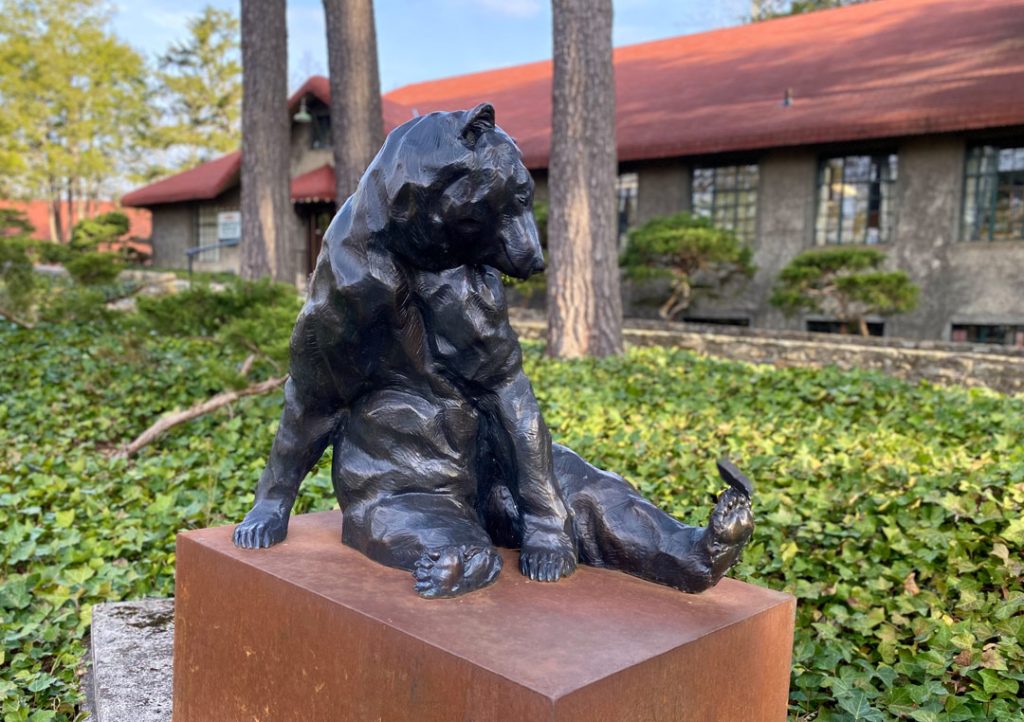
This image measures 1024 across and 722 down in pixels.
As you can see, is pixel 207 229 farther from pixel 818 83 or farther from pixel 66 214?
→ pixel 66 214

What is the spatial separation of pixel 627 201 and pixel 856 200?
4.52 meters

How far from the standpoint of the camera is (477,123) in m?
1.99

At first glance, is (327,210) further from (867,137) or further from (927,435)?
(927,435)

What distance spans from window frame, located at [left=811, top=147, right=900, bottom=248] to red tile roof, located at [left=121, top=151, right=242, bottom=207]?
1538 cm

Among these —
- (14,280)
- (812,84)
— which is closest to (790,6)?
(812,84)

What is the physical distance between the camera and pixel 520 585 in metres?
2.14

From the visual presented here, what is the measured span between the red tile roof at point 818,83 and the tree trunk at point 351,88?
711cm

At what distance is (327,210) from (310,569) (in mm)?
21863

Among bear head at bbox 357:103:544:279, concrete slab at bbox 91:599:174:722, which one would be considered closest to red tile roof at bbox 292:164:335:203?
concrete slab at bbox 91:599:174:722

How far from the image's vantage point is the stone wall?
9055 mm

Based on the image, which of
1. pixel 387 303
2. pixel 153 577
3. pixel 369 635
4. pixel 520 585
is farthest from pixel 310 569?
pixel 153 577

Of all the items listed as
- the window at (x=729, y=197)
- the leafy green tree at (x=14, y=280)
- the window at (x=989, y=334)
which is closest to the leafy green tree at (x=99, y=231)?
the leafy green tree at (x=14, y=280)

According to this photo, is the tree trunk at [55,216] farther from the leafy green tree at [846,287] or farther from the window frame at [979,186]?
the window frame at [979,186]

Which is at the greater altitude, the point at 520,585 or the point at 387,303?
the point at 387,303
